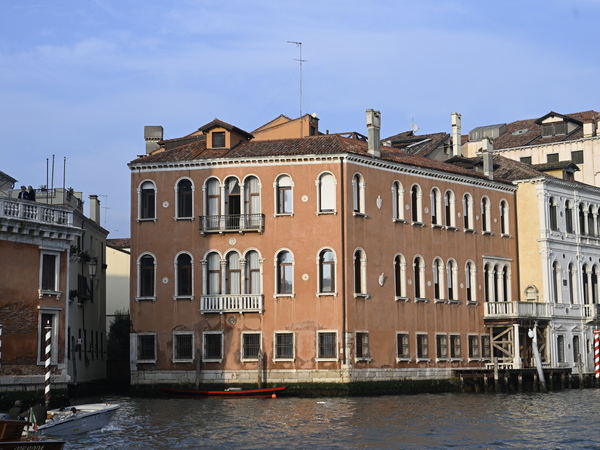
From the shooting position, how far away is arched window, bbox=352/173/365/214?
44.4 metres

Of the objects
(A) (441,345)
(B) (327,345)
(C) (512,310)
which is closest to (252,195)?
(B) (327,345)

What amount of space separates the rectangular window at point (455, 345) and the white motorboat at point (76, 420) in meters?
21.3

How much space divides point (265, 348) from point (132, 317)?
601 centimetres

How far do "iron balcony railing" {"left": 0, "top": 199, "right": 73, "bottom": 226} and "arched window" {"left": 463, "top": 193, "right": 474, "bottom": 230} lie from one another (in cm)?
2073

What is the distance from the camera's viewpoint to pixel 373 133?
45.9 m

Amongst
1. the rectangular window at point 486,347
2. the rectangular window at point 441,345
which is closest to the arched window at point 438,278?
the rectangular window at point 441,345

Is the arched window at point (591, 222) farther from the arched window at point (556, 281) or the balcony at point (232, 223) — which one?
the balcony at point (232, 223)

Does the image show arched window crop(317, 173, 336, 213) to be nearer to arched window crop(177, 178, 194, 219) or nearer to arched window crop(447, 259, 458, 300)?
arched window crop(177, 178, 194, 219)

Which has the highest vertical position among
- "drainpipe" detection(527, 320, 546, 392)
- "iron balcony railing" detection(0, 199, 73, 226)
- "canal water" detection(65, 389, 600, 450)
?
"iron balcony railing" detection(0, 199, 73, 226)

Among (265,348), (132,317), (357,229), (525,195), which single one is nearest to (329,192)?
(357,229)

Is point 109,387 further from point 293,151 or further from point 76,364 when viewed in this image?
point 293,151

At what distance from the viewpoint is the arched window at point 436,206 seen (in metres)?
48.4

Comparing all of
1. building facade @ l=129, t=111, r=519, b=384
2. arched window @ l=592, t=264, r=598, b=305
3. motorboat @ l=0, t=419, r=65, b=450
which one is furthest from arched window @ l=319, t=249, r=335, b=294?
motorboat @ l=0, t=419, r=65, b=450

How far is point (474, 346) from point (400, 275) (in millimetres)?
5958
